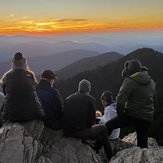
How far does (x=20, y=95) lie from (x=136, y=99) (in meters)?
4.03

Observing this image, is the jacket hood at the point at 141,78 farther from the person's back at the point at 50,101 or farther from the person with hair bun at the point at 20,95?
the person with hair bun at the point at 20,95

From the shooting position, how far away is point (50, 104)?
42.2 ft

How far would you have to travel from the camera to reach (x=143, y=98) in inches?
507

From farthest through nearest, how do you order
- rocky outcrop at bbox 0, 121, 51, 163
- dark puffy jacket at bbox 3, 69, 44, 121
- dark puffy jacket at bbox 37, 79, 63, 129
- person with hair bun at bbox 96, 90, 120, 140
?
person with hair bun at bbox 96, 90, 120, 140
dark puffy jacket at bbox 37, 79, 63, 129
dark puffy jacket at bbox 3, 69, 44, 121
rocky outcrop at bbox 0, 121, 51, 163

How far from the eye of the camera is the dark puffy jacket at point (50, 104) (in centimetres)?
1285

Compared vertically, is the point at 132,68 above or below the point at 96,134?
above

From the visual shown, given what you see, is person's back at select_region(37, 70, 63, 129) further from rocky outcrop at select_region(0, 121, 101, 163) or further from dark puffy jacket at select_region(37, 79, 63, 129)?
rocky outcrop at select_region(0, 121, 101, 163)

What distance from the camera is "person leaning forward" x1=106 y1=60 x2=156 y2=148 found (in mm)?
12695

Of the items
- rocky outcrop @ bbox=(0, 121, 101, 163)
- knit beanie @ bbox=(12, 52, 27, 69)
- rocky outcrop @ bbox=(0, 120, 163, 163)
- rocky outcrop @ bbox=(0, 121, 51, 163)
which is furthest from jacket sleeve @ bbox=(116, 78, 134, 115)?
knit beanie @ bbox=(12, 52, 27, 69)

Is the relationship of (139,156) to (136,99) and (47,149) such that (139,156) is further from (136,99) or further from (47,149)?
(47,149)

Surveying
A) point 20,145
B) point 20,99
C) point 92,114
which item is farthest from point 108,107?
point 20,145

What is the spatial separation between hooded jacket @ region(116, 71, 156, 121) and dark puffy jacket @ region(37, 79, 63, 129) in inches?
83.5

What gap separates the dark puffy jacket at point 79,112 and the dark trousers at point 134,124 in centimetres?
110

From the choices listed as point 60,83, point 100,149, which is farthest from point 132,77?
point 60,83
